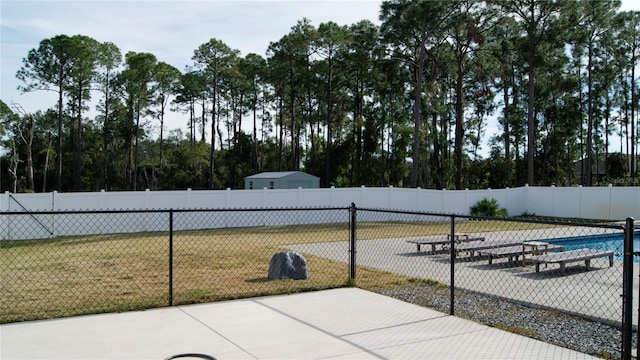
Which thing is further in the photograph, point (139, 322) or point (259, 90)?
point (259, 90)

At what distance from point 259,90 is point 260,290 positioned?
44535 millimetres

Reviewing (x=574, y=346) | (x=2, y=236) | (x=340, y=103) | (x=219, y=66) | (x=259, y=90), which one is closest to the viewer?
(x=574, y=346)

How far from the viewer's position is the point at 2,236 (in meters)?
15.4

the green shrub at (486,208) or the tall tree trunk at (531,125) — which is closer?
the green shrub at (486,208)

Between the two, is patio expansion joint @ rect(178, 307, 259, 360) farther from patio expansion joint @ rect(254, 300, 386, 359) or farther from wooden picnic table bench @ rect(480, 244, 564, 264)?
wooden picnic table bench @ rect(480, 244, 564, 264)

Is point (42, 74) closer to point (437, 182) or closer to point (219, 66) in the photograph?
point (219, 66)

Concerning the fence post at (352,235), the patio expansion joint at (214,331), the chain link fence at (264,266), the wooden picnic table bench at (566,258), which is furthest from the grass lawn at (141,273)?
the wooden picnic table bench at (566,258)

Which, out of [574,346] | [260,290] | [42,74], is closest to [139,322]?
[260,290]

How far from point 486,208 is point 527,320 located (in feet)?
58.3

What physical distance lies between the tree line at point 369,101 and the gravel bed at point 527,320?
2202 cm

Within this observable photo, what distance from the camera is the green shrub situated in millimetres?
23156

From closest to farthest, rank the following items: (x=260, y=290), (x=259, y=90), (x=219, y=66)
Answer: (x=260, y=290)
(x=219, y=66)
(x=259, y=90)

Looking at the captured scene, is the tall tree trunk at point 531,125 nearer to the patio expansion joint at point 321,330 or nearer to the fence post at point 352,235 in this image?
the fence post at point 352,235

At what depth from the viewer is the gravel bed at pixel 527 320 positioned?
5184 millimetres
